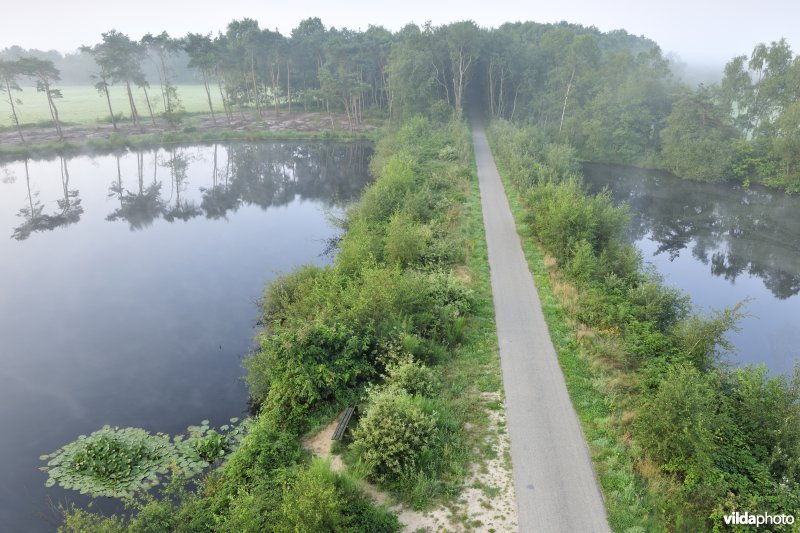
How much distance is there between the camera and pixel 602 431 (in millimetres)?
14320

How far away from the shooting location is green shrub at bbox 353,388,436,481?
12.7 m

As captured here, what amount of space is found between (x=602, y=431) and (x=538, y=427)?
1.99 m

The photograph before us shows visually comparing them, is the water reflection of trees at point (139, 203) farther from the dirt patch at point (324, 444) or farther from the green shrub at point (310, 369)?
the dirt patch at point (324, 444)

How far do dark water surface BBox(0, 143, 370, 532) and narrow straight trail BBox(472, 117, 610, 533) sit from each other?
1091cm

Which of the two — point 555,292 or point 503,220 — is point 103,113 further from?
point 555,292

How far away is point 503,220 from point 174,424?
79.6ft

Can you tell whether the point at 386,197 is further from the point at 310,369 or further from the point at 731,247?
the point at 731,247

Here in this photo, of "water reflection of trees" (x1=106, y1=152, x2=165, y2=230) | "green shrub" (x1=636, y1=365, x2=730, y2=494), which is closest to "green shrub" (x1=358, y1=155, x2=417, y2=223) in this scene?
"water reflection of trees" (x1=106, y1=152, x2=165, y2=230)

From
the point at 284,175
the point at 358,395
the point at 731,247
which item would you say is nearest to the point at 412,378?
the point at 358,395

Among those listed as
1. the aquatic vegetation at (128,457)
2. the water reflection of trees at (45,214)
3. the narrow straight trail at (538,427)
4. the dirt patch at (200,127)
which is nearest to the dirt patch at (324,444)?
the aquatic vegetation at (128,457)

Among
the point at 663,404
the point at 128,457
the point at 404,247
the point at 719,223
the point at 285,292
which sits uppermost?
the point at 404,247

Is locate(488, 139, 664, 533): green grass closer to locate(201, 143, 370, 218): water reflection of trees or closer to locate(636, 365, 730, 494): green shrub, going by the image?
locate(636, 365, 730, 494): green shrub

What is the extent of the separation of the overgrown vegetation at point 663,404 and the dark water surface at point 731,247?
312 inches

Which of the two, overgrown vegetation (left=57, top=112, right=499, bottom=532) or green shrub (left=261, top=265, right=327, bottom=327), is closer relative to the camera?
overgrown vegetation (left=57, top=112, right=499, bottom=532)
